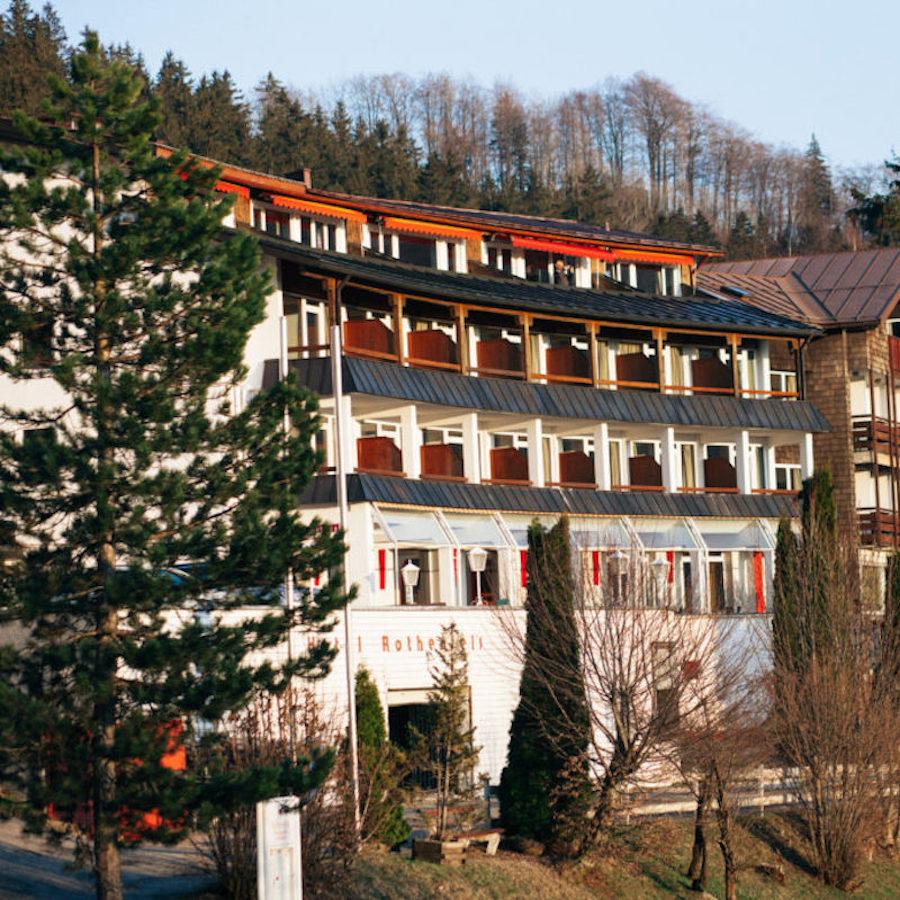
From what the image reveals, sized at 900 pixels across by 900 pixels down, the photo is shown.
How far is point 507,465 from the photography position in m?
51.9

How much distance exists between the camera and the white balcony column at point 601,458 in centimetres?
5409

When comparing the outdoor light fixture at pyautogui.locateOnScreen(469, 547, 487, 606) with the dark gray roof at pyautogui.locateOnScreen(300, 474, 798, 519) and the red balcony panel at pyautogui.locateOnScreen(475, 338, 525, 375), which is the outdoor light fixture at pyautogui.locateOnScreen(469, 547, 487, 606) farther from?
the red balcony panel at pyautogui.locateOnScreen(475, 338, 525, 375)

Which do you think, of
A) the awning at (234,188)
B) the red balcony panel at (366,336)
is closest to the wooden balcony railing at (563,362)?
the red balcony panel at (366,336)

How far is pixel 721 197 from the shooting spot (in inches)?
5354

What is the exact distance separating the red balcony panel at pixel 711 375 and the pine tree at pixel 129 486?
31.7 meters

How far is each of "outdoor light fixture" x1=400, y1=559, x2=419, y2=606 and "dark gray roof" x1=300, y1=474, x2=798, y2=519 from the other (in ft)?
5.79

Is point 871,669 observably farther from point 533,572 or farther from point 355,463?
point 355,463

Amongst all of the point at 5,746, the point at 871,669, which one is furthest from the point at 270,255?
the point at 5,746

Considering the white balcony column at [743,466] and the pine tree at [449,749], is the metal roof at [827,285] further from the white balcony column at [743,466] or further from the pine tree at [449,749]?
the pine tree at [449,749]

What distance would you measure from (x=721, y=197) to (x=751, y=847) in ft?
338

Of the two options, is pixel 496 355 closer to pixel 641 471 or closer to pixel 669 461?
pixel 641 471

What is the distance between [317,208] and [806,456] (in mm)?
17288

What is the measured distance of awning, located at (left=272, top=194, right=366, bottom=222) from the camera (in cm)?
4984

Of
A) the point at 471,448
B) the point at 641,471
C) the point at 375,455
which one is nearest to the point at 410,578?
the point at 375,455
